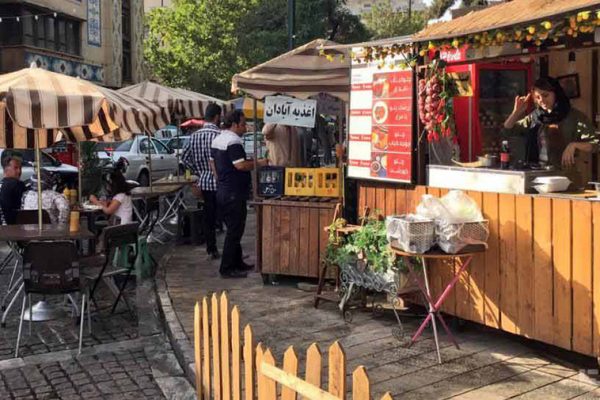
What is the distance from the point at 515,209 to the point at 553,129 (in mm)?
1554

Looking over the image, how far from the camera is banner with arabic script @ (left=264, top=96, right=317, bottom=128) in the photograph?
7.72 m

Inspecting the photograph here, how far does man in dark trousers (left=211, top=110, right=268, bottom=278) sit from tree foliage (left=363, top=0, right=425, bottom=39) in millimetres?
42642

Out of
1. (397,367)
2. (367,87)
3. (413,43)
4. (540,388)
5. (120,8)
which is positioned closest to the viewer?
(540,388)

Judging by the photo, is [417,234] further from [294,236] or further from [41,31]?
[41,31]

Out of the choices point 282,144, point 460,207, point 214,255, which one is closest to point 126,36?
point 282,144

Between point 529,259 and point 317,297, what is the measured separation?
220cm

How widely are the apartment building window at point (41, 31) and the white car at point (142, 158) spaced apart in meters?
7.54

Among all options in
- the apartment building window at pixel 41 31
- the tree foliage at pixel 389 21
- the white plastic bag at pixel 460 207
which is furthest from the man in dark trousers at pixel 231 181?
the tree foliage at pixel 389 21

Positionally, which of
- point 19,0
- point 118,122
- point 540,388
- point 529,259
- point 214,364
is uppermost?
point 19,0

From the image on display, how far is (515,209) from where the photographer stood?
16.4 feet

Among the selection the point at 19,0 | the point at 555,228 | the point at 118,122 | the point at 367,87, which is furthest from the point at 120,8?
the point at 555,228

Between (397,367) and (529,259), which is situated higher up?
(529,259)

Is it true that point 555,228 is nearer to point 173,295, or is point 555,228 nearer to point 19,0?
point 173,295

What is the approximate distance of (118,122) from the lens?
7.96 meters
